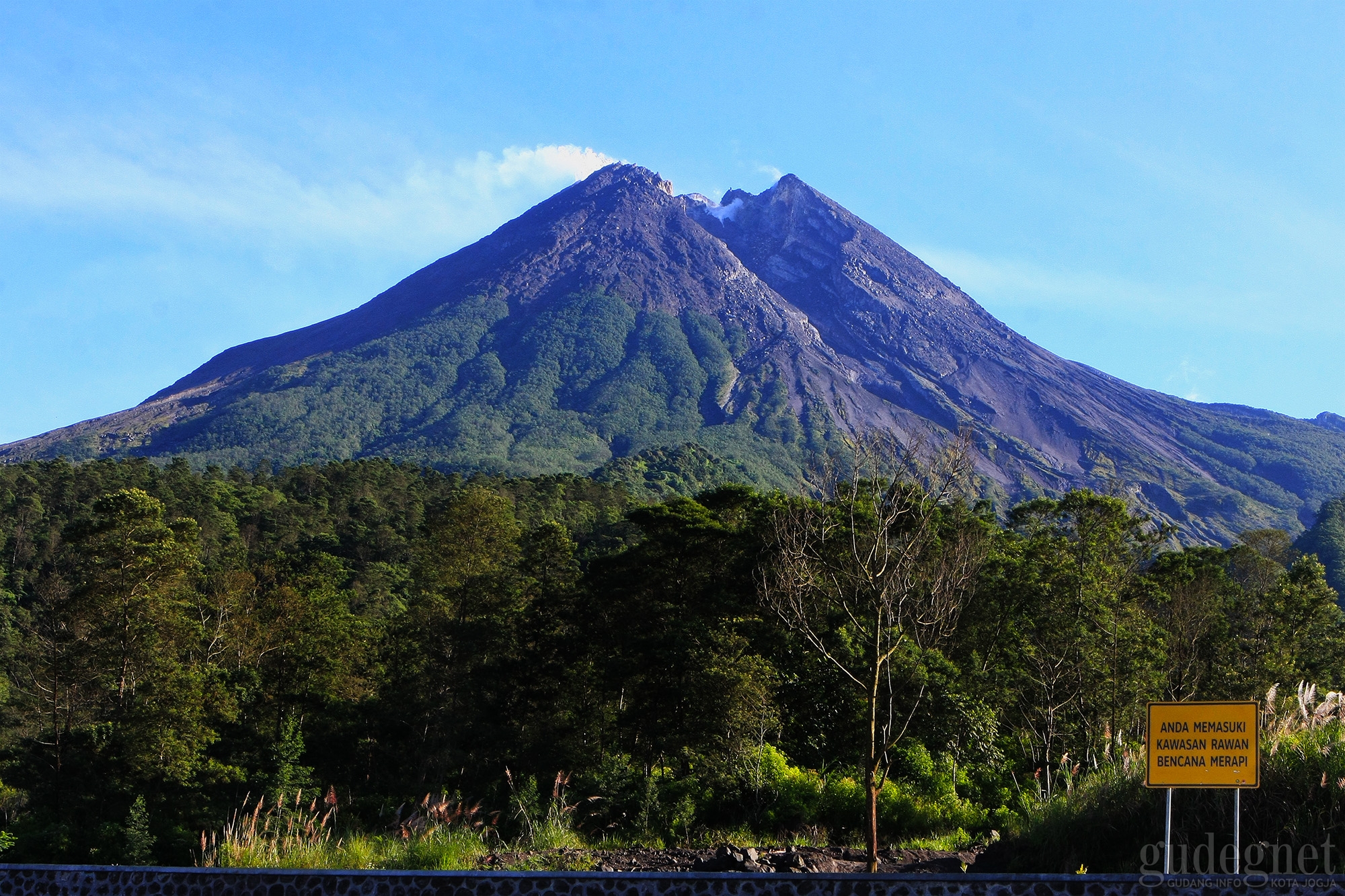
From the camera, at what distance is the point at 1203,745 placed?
6.79m

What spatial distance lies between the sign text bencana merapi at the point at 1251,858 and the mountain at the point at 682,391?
7725 cm

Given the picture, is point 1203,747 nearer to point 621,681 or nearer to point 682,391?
point 621,681

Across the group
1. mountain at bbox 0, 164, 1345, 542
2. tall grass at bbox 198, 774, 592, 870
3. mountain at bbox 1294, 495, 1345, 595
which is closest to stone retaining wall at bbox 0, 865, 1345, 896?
tall grass at bbox 198, 774, 592, 870

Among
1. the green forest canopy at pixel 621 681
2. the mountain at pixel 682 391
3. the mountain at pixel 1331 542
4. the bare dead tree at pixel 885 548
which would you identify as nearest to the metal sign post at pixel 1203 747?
Result: the bare dead tree at pixel 885 548

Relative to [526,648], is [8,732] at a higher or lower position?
lower

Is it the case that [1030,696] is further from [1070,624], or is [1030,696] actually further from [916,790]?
[916,790]

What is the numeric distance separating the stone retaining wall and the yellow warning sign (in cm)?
83

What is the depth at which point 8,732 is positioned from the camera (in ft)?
118

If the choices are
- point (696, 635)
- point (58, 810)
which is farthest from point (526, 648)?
point (58, 810)

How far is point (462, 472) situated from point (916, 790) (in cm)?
9169

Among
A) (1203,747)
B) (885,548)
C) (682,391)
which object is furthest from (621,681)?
(682,391)

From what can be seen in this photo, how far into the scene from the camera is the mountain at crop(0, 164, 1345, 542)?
124250 millimetres

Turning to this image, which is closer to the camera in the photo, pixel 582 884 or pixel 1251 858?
pixel 582 884

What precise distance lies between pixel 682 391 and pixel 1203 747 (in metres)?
139
